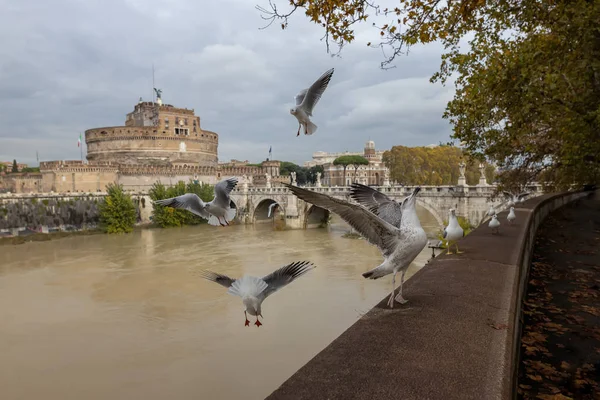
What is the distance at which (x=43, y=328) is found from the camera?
11977 mm

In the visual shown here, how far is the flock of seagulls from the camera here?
8.78 feet

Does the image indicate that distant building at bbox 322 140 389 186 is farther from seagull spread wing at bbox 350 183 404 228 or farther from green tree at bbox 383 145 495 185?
seagull spread wing at bbox 350 183 404 228

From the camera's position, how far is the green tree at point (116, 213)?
31.8 m

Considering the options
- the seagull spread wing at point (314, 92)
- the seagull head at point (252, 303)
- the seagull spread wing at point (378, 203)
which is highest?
the seagull spread wing at point (314, 92)

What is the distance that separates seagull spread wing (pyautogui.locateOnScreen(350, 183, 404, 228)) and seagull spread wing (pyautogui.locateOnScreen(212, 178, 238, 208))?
1.10 meters

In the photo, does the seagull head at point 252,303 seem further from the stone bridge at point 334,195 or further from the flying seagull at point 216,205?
the stone bridge at point 334,195

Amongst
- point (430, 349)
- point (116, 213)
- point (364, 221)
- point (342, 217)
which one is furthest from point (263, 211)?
point (430, 349)

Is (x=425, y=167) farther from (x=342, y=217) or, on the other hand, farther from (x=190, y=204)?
(x=342, y=217)

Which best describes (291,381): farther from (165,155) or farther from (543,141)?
(165,155)

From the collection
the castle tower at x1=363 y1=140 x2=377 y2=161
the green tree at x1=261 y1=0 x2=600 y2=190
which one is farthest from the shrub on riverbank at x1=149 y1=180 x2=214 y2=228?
the castle tower at x1=363 y1=140 x2=377 y2=161

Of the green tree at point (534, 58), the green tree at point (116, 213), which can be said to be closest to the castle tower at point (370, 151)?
the green tree at point (116, 213)

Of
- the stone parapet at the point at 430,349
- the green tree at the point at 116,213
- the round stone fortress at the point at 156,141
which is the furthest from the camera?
the round stone fortress at the point at 156,141

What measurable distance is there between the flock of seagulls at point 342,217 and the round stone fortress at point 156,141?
1724 inches

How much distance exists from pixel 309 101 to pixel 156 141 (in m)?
48.1
